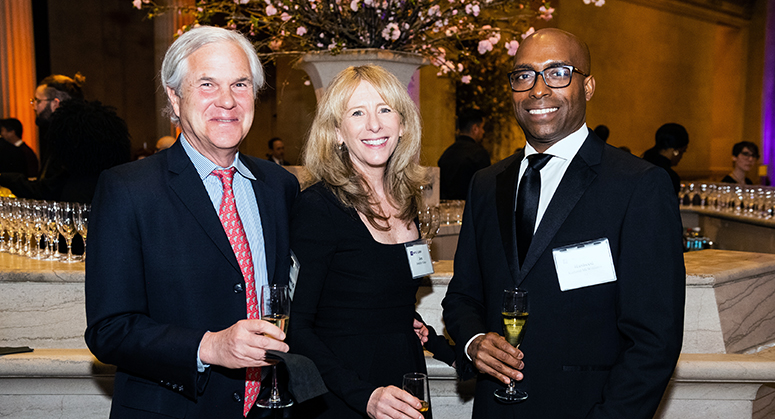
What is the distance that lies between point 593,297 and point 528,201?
0.32 m

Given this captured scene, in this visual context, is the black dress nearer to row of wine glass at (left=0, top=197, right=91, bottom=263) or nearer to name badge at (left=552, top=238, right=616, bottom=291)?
name badge at (left=552, top=238, right=616, bottom=291)

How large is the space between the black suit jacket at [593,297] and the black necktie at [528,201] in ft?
0.10

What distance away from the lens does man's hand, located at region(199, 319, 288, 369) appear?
4.38 feet

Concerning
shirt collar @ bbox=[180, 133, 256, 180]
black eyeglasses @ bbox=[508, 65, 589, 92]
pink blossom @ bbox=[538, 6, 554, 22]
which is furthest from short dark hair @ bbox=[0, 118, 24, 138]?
black eyeglasses @ bbox=[508, 65, 589, 92]

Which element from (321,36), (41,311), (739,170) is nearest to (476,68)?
(739,170)

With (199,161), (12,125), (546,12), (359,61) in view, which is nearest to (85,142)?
(359,61)

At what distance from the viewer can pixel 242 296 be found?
1.62m

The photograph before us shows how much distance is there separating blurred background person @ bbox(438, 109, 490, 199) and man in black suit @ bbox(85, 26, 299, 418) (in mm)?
3849

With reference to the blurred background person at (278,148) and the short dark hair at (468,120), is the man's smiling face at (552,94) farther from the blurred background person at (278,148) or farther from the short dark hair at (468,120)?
the blurred background person at (278,148)

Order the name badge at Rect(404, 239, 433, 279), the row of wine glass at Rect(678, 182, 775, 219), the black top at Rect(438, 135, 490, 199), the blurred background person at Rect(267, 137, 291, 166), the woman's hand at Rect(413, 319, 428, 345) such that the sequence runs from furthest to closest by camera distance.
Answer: the blurred background person at Rect(267, 137, 291, 166), the row of wine glass at Rect(678, 182, 775, 219), the black top at Rect(438, 135, 490, 199), the woman's hand at Rect(413, 319, 428, 345), the name badge at Rect(404, 239, 433, 279)

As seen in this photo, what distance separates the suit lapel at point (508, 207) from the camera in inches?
68.1

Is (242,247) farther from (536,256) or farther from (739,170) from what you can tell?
(739,170)

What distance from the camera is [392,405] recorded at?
1592mm

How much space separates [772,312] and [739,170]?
5546 mm
